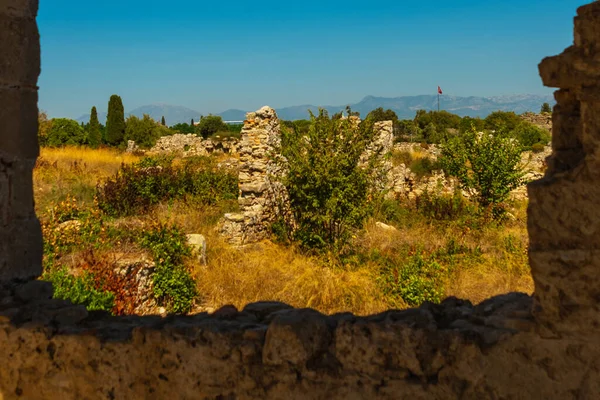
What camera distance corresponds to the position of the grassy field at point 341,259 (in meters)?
7.33

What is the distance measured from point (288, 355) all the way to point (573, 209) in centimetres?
137

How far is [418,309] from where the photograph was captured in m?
2.54

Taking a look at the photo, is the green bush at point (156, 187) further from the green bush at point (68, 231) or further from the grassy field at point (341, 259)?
the green bush at point (68, 231)

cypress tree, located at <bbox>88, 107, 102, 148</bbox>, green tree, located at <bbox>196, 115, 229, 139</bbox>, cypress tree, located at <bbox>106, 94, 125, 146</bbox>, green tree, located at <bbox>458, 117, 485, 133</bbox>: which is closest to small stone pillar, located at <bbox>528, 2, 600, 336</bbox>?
green tree, located at <bbox>458, 117, 485, 133</bbox>

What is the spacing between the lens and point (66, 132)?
3103 cm

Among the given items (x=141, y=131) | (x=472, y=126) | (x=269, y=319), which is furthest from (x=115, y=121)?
(x=269, y=319)

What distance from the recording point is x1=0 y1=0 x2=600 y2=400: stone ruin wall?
198cm

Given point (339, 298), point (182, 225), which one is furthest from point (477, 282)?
point (182, 225)

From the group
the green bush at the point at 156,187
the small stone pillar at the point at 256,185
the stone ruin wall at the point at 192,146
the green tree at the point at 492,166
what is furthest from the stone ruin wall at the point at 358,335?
the stone ruin wall at the point at 192,146

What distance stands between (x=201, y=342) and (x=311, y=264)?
20.6 feet

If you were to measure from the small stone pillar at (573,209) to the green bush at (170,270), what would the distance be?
576cm

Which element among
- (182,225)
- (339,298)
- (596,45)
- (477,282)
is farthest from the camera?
(182,225)

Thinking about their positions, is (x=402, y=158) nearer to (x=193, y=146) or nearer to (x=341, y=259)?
(x=193, y=146)

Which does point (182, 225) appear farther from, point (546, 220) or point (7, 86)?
point (546, 220)
